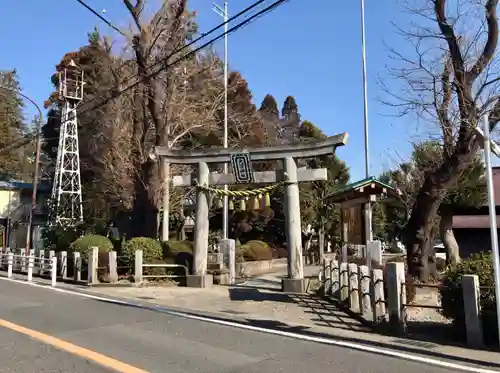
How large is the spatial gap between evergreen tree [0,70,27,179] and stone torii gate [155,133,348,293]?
3365 centimetres

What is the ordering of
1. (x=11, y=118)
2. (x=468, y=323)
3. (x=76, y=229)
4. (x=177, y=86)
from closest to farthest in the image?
(x=468, y=323) < (x=177, y=86) < (x=76, y=229) < (x=11, y=118)

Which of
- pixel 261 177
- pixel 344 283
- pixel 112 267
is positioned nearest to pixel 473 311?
pixel 344 283

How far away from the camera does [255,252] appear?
2684cm

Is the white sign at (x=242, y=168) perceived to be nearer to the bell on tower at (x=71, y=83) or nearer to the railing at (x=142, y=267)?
the railing at (x=142, y=267)

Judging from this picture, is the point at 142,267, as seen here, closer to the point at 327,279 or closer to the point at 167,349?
the point at 327,279

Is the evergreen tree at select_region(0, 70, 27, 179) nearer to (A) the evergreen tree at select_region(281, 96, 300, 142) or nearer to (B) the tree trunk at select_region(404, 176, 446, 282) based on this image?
(A) the evergreen tree at select_region(281, 96, 300, 142)

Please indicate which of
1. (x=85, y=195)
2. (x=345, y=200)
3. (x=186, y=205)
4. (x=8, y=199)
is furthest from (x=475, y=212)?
(x=8, y=199)

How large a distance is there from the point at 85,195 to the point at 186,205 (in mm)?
7486

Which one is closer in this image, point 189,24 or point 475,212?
point 475,212

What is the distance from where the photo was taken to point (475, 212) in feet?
63.7

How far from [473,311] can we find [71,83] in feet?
99.6

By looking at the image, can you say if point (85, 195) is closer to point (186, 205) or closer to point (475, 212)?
point (186, 205)

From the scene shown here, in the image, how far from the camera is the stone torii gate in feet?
49.0

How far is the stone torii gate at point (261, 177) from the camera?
14.9m
